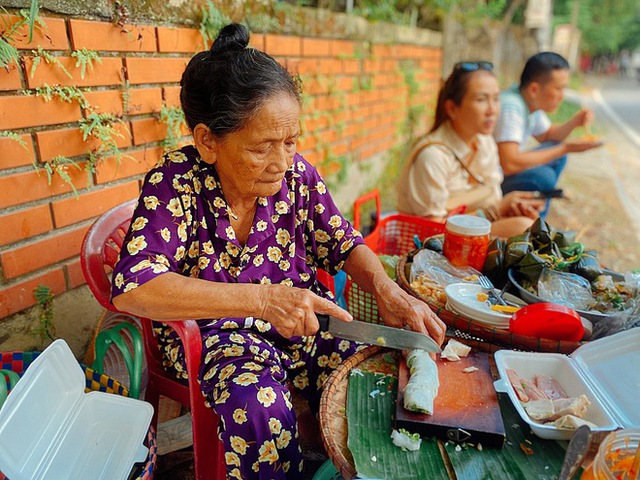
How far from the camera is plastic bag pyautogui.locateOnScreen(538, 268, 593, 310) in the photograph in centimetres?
174

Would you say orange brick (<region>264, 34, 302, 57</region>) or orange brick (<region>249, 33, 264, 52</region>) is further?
orange brick (<region>264, 34, 302, 57</region>)

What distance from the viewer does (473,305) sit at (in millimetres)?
1717

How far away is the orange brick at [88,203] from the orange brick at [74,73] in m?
0.45

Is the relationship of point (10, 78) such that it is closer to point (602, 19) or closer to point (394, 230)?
point (394, 230)

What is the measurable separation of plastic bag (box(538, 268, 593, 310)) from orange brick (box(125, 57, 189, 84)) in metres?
1.89

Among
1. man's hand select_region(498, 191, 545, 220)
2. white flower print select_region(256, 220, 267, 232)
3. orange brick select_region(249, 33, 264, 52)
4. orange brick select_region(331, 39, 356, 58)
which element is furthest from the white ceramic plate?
orange brick select_region(331, 39, 356, 58)

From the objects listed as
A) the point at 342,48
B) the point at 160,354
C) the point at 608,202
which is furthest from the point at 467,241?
the point at 608,202

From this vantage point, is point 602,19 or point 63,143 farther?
point 602,19

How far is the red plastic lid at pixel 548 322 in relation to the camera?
1.55 metres

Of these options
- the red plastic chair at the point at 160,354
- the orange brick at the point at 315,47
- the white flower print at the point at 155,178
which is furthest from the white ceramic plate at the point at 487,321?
the orange brick at the point at 315,47

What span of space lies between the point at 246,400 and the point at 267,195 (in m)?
0.69

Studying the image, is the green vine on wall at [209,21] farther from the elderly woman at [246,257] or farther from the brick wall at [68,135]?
the elderly woman at [246,257]

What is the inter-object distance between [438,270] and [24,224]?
1614 millimetres

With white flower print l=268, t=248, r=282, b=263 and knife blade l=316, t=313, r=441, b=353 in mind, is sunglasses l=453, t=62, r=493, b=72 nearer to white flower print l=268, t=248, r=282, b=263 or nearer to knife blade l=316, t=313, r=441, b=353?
white flower print l=268, t=248, r=282, b=263
